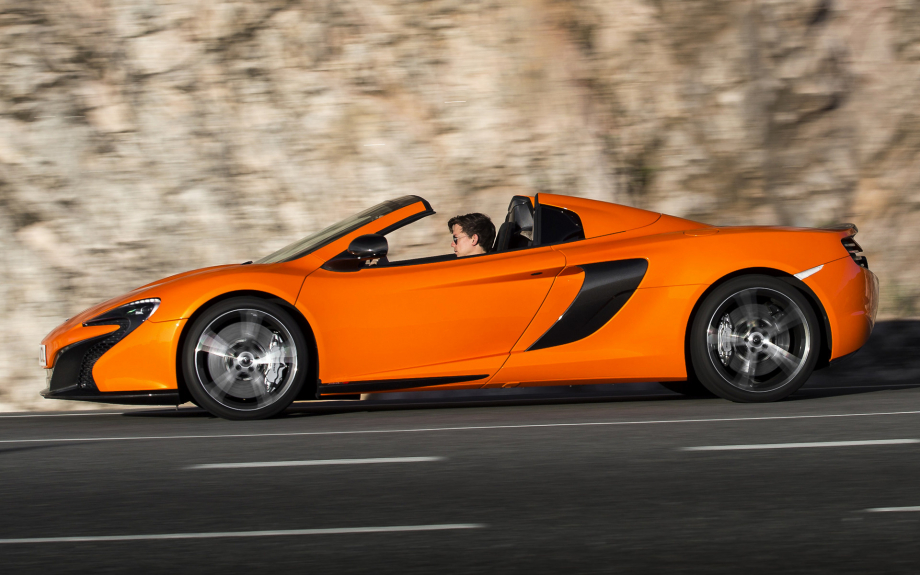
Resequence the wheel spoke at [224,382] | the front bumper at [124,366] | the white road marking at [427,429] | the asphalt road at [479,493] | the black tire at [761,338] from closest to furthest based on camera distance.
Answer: the asphalt road at [479,493] < the white road marking at [427,429] < the front bumper at [124,366] < the wheel spoke at [224,382] < the black tire at [761,338]

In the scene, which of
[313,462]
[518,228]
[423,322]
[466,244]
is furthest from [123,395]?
[518,228]

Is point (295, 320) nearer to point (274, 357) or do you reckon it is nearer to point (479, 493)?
point (274, 357)

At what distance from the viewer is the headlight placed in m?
6.40

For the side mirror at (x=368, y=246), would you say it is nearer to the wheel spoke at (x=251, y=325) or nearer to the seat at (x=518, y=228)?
the wheel spoke at (x=251, y=325)

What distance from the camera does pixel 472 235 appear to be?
7004mm

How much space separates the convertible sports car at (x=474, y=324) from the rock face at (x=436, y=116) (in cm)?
384

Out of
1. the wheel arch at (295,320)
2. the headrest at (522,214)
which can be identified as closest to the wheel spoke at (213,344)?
the wheel arch at (295,320)

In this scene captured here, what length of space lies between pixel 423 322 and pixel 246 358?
1.02m

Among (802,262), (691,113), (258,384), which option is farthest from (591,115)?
(258,384)

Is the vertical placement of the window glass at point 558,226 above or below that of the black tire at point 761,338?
above

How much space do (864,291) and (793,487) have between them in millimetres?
2934

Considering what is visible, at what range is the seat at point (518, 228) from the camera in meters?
6.87

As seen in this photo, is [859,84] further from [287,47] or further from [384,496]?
[384,496]

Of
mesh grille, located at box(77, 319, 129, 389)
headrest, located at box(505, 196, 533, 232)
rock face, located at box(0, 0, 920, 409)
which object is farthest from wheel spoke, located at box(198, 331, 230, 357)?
rock face, located at box(0, 0, 920, 409)
